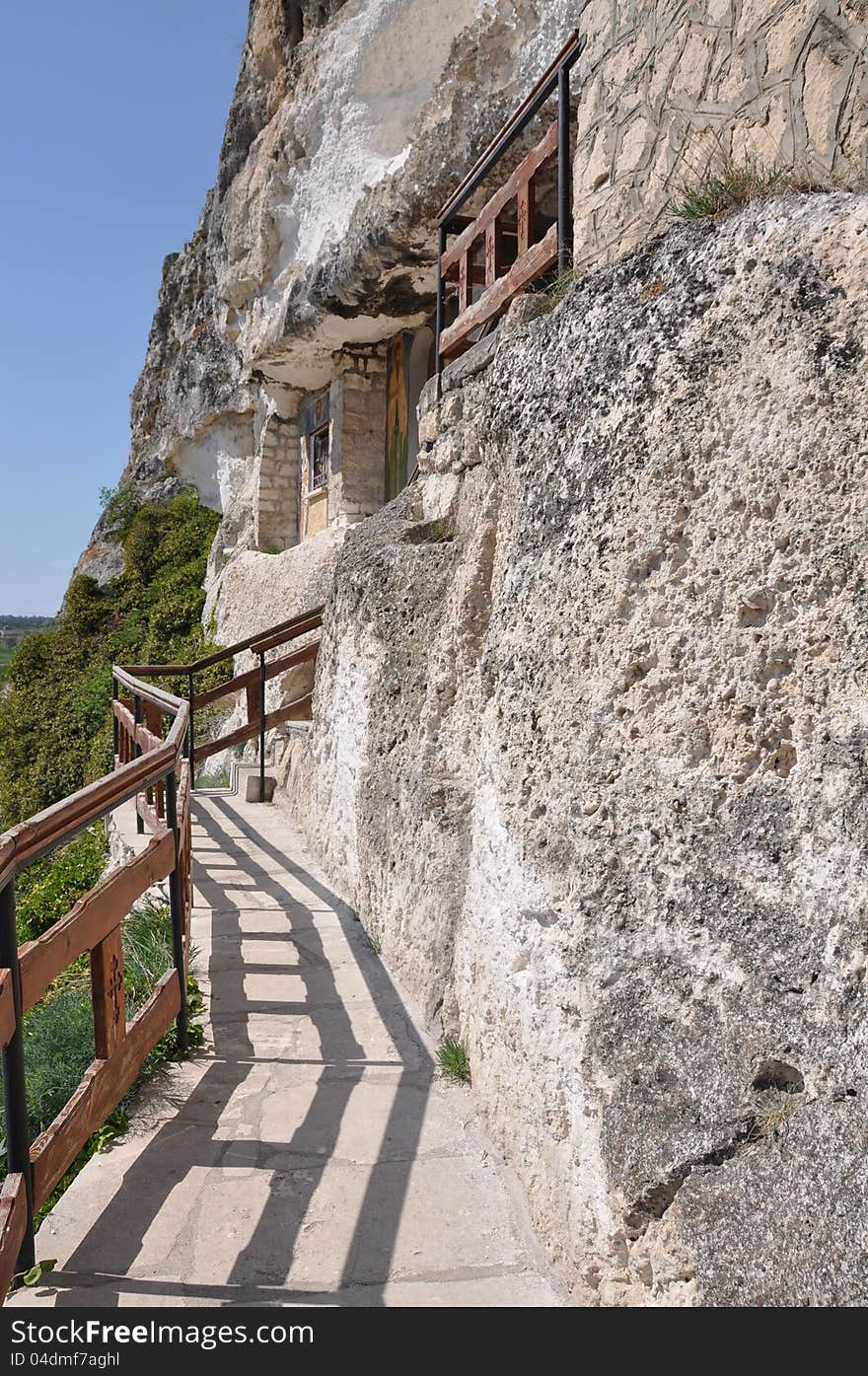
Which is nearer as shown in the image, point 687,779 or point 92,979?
point 687,779

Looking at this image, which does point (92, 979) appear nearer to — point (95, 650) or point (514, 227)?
point (514, 227)

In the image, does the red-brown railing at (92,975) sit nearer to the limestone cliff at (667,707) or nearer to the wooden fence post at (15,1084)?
the wooden fence post at (15,1084)

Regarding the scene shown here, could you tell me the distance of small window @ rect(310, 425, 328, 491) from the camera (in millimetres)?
12109

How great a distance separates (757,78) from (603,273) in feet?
2.14

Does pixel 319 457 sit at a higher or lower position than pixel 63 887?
higher

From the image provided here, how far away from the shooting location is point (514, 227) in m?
6.16

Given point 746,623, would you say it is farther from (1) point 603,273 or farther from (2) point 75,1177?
(2) point 75,1177

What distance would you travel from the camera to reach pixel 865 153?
2307mm

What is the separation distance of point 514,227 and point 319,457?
661 cm

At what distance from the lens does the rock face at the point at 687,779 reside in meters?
1.70

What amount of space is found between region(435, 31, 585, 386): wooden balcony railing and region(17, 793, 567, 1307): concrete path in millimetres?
3251

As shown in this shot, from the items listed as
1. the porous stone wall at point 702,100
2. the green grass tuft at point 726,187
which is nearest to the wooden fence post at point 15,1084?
the green grass tuft at point 726,187

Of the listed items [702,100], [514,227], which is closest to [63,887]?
[514,227]

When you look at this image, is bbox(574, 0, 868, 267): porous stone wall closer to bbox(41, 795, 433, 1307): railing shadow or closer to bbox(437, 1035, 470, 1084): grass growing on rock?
bbox(437, 1035, 470, 1084): grass growing on rock
